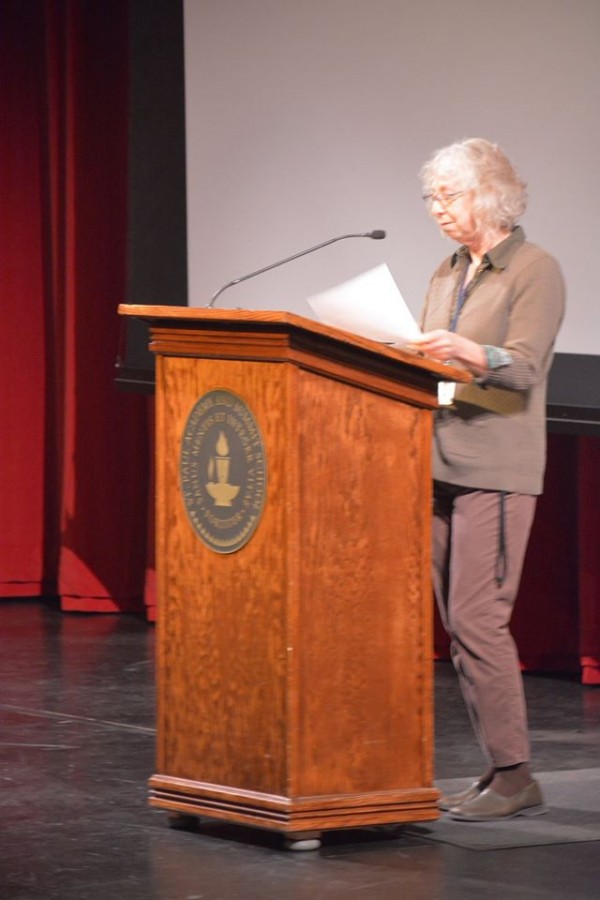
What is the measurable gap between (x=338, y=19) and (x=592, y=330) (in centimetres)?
109

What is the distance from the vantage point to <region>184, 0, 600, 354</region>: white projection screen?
386cm

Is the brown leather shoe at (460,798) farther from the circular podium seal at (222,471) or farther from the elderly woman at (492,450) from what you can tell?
the circular podium seal at (222,471)

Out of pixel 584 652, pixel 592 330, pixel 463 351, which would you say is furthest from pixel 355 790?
pixel 584 652

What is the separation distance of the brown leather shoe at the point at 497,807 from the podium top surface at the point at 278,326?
78cm

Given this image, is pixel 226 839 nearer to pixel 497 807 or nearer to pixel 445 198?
pixel 497 807

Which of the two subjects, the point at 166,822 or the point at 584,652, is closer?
the point at 166,822

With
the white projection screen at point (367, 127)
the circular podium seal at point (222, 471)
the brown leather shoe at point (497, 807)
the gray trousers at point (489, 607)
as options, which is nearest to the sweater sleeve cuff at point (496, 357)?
the gray trousers at point (489, 607)

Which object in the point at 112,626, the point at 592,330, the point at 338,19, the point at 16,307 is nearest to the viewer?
the point at 592,330

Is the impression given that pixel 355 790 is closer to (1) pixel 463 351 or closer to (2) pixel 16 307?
(1) pixel 463 351

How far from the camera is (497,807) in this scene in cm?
281

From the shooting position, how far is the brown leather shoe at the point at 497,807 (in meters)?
2.80

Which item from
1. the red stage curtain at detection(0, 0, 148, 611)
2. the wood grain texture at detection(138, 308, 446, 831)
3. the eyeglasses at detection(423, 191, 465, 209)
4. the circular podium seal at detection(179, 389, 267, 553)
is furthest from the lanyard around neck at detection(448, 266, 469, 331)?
the red stage curtain at detection(0, 0, 148, 611)

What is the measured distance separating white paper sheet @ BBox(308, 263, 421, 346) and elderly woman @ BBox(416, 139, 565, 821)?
0.25m

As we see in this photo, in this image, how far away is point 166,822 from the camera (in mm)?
2783
